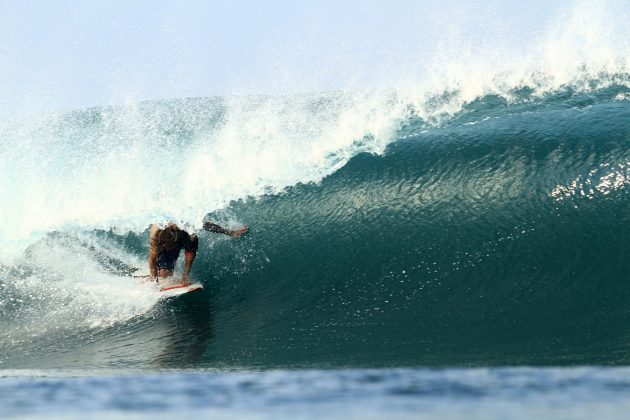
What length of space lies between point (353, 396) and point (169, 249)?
5605 millimetres

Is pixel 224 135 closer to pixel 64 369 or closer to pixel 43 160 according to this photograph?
pixel 43 160

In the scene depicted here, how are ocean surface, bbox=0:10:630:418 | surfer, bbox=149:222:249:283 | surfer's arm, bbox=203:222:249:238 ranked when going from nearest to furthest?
ocean surface, bbox=0:10:630:418
surfer, bbox=149:222:249:283
surfer's arm, bbox=203:222:249:238

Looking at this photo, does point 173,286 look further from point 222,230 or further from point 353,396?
point 353,396

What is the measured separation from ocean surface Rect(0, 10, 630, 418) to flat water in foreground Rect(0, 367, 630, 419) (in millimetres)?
18

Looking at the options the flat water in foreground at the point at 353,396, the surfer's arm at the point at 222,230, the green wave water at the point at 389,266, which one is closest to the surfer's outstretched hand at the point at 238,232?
the surfer's arm at the point at 222,230

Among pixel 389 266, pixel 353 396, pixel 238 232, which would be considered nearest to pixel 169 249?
pixel 238 232

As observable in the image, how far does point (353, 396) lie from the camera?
8.71 ft

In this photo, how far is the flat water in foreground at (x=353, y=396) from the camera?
2.32m

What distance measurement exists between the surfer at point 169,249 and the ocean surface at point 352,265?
0.64 feet

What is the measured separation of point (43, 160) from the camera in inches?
595

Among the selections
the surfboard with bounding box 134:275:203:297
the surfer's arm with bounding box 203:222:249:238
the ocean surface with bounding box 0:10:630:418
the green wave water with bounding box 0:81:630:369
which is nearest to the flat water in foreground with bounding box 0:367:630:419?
the ocean surface with bounding box 0:10:630:418

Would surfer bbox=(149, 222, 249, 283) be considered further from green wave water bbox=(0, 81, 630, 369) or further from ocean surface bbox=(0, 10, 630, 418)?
green wave water bbox=(0, 81, 630, 369)

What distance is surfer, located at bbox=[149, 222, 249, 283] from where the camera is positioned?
7836 mm

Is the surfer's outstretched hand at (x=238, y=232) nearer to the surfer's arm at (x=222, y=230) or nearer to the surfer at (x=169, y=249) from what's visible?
the surfer's arm at (x=222, y=230)
